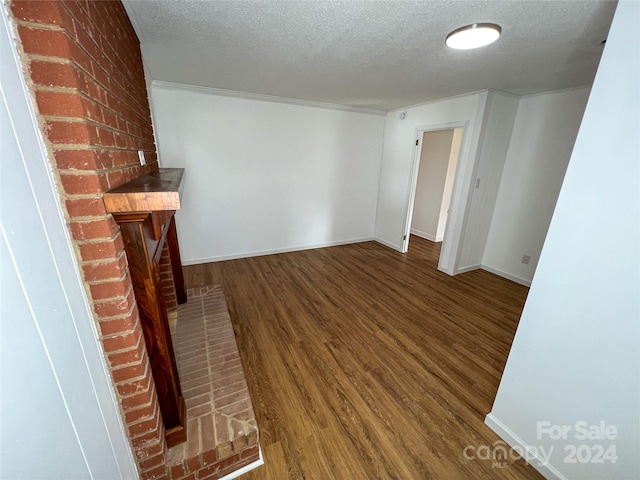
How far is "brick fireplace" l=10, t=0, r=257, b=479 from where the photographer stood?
69cm

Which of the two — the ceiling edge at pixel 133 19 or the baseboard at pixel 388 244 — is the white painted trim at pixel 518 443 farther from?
the ceiling edge at pixel 133 19

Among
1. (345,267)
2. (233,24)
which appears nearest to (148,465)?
(233,24)

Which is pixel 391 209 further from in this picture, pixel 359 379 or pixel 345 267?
pixel 359 379

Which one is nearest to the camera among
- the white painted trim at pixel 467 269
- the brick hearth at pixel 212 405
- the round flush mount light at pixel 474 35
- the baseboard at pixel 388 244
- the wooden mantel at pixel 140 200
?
the wooden mantel at pixel 140 200

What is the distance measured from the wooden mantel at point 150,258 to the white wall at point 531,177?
393cm

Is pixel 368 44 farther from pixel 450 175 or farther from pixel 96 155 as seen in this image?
pixel 450 175

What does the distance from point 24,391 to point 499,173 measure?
14.4 ft

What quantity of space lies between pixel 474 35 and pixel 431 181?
3.74 m

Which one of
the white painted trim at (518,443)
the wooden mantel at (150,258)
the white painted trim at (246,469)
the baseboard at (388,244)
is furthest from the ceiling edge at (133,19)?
the baseboard at (388,244)

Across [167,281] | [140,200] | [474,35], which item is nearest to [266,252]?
[167,281]

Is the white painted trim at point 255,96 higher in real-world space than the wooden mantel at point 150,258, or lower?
higher

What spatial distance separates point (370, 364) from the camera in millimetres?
1996

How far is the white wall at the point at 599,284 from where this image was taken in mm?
973

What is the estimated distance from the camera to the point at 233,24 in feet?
5.21
